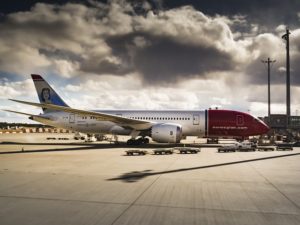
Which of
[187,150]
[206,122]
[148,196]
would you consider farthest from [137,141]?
[148,196]

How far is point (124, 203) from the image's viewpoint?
781 cm

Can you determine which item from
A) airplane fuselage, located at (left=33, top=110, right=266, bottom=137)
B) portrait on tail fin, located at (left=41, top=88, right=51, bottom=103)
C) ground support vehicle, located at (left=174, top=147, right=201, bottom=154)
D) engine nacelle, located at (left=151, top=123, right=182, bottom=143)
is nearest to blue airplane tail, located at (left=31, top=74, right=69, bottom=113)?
portrait on tail fin, located at (left=41, top=88, right=51, bottom=103)

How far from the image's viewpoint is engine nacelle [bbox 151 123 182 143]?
2739cm

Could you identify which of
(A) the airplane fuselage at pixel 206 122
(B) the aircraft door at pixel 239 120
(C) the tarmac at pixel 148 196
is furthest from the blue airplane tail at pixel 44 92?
(B) the aircraft door at pixel 239 120

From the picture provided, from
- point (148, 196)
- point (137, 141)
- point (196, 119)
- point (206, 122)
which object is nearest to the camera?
point (148, 196)

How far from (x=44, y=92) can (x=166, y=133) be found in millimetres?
16746

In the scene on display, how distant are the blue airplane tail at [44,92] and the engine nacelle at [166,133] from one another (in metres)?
13.5

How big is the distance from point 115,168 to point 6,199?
6.66m

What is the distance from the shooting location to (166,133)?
2739 cm

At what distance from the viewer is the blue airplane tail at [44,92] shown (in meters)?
33.4

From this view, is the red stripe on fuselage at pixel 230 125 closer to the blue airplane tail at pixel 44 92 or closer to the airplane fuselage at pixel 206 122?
the airplane fuselage at pixel 206 122

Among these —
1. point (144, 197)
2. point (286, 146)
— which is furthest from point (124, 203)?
point (286, 146)

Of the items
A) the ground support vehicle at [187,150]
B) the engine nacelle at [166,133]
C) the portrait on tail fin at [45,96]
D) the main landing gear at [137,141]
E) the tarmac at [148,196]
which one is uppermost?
the portrait on tail fin at [45,96]

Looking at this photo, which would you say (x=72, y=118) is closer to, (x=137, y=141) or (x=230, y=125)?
(x=137, y=141)
